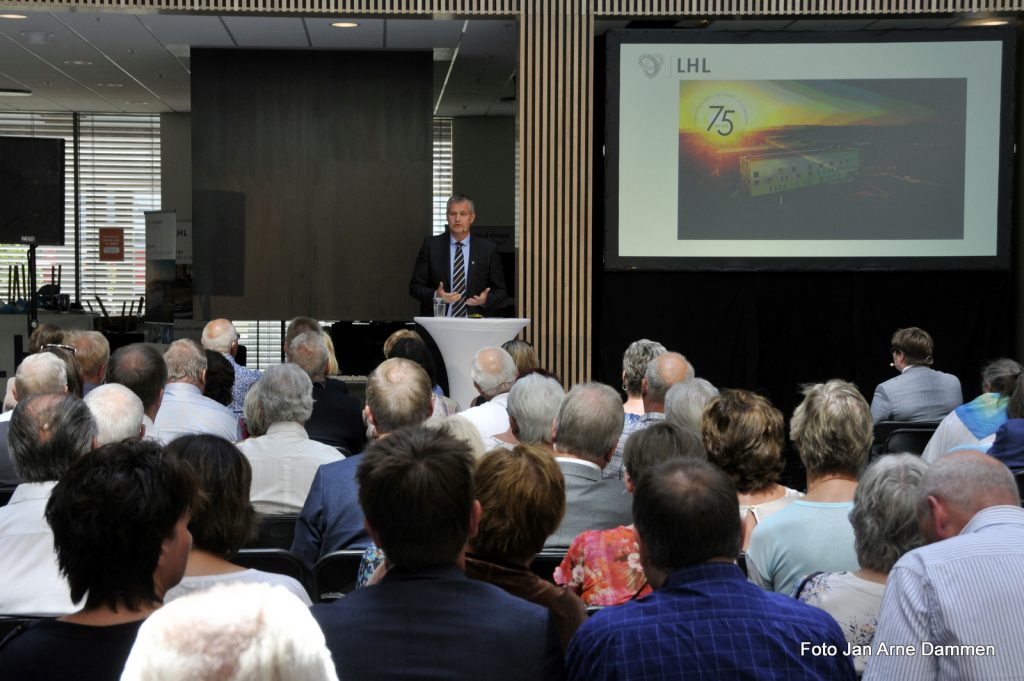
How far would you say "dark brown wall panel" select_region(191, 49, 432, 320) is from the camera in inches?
413

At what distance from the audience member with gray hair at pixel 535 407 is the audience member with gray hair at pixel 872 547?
1.53m

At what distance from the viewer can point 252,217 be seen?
1057cm

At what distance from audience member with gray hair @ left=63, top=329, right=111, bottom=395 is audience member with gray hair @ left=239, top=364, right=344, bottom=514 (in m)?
1.79

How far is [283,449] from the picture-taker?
3.92 metres

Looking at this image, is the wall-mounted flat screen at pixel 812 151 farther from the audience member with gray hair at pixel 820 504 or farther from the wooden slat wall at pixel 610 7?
the audience member with gray hair at pixel 820 504

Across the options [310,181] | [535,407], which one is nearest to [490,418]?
[535,407]

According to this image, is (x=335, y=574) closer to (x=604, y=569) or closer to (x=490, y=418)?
(x=604, y=569)

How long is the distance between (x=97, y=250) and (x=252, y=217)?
5.43 m

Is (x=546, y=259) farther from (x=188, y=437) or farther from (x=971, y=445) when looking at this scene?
(x=188, y=437)

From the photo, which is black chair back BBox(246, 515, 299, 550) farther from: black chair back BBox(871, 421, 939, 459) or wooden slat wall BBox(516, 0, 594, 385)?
wooden slat wall BBox(516, 0, 594, 385)

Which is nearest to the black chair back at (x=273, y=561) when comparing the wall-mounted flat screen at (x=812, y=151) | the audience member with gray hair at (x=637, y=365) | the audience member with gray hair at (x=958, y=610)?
the audience member with gray hair at (x=958, y=610)

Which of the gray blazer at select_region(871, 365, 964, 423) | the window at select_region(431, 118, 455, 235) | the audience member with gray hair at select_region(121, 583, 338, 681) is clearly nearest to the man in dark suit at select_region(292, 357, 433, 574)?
the audience member with gray hair at select_region(121, 583, 338, 681)

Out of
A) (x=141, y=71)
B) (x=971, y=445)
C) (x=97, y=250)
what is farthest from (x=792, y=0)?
(x=97, y=250)

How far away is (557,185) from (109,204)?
8.87 metres
